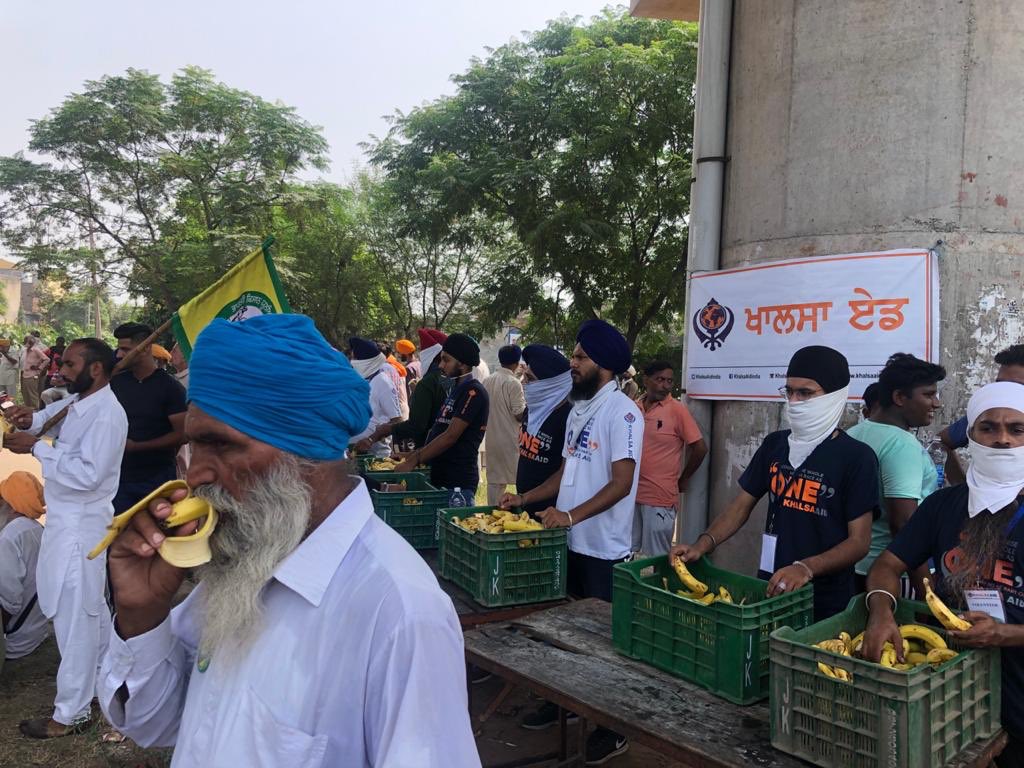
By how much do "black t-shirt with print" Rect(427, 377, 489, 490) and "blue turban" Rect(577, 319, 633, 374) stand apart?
5.08 ft

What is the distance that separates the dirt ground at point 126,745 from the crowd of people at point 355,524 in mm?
114

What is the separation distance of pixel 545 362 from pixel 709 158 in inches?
92.5

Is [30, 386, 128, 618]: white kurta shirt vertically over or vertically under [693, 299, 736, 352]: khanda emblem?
under

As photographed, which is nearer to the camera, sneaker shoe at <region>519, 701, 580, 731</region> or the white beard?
the white beard

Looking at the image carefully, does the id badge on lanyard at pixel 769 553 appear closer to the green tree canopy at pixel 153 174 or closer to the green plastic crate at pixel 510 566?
the green plastic crate at pixel 510 566

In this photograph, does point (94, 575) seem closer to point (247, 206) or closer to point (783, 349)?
point (783, 349)

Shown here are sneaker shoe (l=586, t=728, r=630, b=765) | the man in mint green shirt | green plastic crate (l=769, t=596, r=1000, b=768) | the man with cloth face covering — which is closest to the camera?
green plastic crate (l=769, t=596, r=1000, b=768)

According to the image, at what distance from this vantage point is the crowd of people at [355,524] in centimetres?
137

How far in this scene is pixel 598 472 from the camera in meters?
4.11

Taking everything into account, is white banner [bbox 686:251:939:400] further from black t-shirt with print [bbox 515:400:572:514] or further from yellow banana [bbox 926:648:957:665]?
yellow banana [bbox 926:648:957:665]

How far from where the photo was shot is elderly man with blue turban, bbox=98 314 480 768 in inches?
53.1

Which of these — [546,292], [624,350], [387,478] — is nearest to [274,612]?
[624,350]

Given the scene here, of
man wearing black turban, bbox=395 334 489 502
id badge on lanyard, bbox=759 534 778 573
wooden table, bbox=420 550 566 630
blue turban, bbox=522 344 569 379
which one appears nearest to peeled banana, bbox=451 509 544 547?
wooden table, bbox=420 550 566 630

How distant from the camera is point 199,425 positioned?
1521mm
